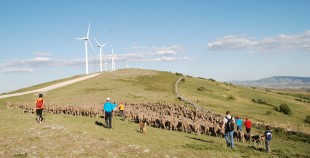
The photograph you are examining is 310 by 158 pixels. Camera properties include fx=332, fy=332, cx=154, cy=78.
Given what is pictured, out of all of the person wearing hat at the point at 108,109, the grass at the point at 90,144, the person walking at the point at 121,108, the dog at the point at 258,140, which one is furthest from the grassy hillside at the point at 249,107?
the person wearing hat at the point at 108,109

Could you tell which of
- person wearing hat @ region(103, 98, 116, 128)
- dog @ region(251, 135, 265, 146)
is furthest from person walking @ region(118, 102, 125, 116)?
dog @ region(251, 135, 265, 146)

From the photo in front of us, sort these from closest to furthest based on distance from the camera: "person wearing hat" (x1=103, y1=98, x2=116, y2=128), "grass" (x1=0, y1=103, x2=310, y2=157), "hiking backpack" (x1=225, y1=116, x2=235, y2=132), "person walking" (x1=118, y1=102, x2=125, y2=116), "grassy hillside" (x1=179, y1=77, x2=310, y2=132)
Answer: "grass" (x1=0, y1=103, x2=310, y2=157) < "hiking backpack" (x1=225, y1=116, x2=235, y2=132) < "person wearing hat" (x1=103, y1=98, x2=116, y2=128) < "person walking" (x1=118, y1=102, x2=125, y2=116) < "grassy hillside" (x1=179, y1=77, x2=310, y2=132)

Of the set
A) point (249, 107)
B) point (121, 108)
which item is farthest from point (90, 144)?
point (249, 107)

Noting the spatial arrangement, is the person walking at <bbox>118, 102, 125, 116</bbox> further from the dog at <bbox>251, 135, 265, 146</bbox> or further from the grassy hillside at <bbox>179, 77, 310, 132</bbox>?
the grassy hillside at <bbox>179, 77, 310, 132</bbox>

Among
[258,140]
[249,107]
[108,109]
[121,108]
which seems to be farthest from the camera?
[249,107]

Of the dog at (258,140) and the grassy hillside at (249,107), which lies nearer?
the dog at (258,140)

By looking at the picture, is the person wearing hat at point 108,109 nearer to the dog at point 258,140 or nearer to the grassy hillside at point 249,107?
the dog at point 258,140

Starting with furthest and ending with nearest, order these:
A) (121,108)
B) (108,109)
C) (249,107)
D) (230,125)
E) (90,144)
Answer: (249,107) → (121,108) → (108,109) → (230,125) → (90,144)

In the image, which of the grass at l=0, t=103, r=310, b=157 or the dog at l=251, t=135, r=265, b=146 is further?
the dog at l=251, t=135, r=265, b=146

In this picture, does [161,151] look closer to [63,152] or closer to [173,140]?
[173,140]

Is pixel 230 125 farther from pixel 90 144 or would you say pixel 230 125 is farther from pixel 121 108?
pixel 121 108

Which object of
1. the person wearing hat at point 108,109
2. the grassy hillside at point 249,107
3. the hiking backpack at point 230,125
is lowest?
the grassy hillside at point 249,107

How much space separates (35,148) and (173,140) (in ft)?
36.3

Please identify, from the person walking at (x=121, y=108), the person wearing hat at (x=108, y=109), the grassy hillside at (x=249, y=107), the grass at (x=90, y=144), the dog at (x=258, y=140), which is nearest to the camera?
the grass at (x=90, y=144)
